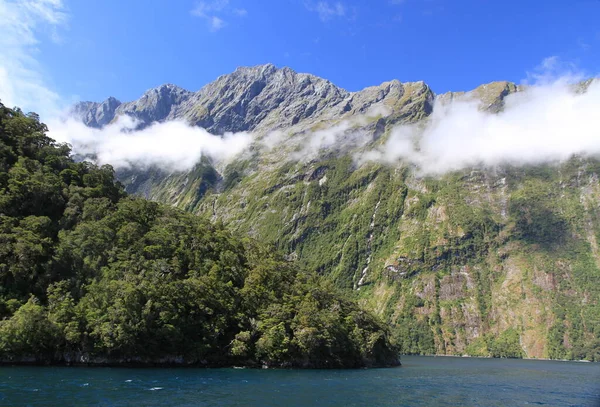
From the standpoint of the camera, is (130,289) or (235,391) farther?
(130,289)

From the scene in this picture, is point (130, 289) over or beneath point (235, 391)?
over

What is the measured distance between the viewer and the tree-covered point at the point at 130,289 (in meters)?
103

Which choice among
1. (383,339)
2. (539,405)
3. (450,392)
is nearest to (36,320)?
(450,392)

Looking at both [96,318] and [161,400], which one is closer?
[161,400]

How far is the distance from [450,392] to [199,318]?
2468 inches

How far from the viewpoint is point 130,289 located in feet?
352

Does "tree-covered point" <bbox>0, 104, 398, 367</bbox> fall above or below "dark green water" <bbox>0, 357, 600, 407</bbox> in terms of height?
above

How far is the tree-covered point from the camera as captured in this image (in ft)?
337

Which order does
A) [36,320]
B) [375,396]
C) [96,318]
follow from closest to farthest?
[375,396]
[36,320]
[96,318]

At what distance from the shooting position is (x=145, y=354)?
4225 inches

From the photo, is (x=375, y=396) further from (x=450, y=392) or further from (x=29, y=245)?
(x=29, y=245)

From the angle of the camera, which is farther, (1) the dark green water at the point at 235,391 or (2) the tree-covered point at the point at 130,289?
(2) the tree-covered point at the point at 130,289

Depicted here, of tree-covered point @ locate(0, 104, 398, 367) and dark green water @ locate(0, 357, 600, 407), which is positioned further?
tree-covered point @ locate(0, 104, 398, 367)

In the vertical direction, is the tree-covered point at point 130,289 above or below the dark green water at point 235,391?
above
